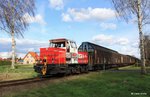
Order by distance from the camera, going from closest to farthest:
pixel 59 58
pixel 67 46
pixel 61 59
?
pixel 59 58 < pixel 61 59 < pixel 67 46

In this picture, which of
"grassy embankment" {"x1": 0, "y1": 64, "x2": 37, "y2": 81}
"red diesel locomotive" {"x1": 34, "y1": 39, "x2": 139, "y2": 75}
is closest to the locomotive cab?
"red diesel locomotive" {"x1": 34, "y1": 39, "x2": 139, "y2": 75}

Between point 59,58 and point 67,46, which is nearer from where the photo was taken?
point 59,58

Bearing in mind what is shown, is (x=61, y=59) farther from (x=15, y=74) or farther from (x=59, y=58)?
(x=15, y=74)

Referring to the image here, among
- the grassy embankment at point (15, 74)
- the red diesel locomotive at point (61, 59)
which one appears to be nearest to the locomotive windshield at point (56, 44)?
the red diesel locomotive at point (61, 59)

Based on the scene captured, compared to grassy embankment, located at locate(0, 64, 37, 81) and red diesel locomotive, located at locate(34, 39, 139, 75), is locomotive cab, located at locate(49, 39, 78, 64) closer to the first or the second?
red diesel locomotive, located at locate(34, 39, 139, 75)

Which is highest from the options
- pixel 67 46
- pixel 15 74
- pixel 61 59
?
pixel 67 46

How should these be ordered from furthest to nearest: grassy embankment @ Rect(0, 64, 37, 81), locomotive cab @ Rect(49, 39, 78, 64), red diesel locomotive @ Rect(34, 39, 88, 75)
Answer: grassy embankment @ Rect(0, 64, 37, 81)
locomotive cab @ Rect(49, 39, 78, 64)
red diesel locomotive @ Rect(34, 39, 88, 75)

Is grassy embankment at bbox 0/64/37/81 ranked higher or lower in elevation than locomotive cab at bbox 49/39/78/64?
lower

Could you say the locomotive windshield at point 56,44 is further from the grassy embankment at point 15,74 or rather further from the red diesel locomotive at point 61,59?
the grassy embankment at point 15,74

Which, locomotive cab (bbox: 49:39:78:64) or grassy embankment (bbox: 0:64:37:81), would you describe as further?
grassy embankment (bbox: 0:64:37:81)

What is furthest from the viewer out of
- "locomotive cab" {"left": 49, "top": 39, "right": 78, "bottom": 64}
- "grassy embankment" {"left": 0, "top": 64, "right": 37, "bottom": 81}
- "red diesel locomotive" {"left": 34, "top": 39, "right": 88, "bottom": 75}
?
"grassy embankment" {"left": 0, "top": 64, "right": 37, "bottom": 81}

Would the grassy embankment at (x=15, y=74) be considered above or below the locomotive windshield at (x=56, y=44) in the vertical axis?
below

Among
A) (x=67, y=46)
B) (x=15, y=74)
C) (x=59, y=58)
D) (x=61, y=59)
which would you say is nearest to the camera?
(x=59, y=58)

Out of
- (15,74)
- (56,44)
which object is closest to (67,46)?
(56,44)
